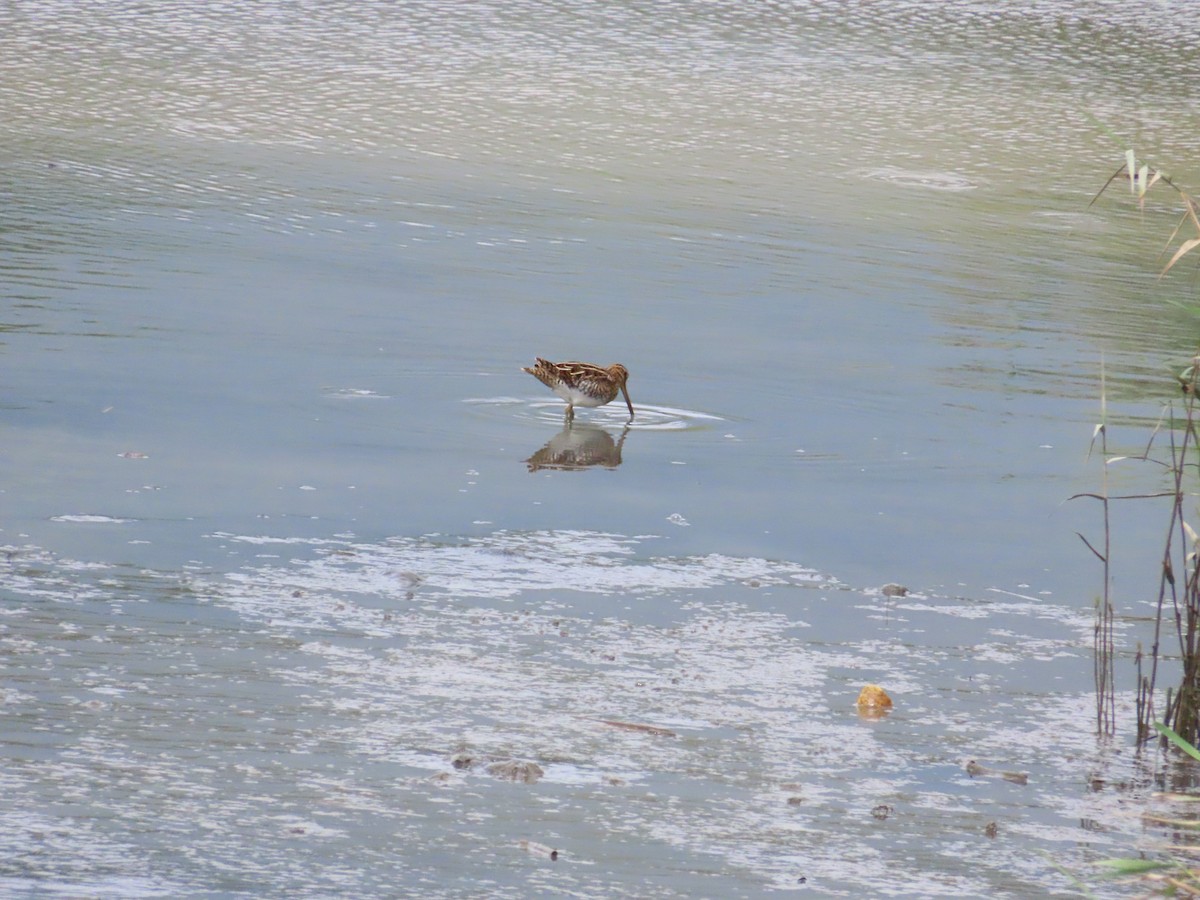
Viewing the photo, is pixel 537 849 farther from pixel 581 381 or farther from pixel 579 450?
pixel 581 381

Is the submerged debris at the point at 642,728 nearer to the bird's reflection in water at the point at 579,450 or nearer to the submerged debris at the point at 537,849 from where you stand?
the submerged debris at the point at 537,849

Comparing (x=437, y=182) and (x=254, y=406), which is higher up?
(x=437, y=182)

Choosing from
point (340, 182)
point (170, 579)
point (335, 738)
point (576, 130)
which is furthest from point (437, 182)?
point (335, 738)

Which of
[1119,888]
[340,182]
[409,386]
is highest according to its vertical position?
[340,182]

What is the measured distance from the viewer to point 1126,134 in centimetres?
2020

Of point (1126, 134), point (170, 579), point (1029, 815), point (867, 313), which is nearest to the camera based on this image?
point (1029, 815)

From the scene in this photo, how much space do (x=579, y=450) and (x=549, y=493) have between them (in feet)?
3.11

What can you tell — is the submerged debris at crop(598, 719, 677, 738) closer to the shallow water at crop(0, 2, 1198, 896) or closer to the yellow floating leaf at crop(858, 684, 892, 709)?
the shallow water at crop(0, 2, 1198, 896)

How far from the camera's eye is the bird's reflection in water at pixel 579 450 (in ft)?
29.5

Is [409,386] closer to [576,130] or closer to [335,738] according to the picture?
[335,738]

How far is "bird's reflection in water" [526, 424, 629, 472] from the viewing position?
29.5 feet

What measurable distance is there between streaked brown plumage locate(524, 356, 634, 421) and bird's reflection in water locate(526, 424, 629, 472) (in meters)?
0.15

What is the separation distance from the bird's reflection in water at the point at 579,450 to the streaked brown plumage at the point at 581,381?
0.15 meters

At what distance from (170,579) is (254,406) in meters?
2.75
